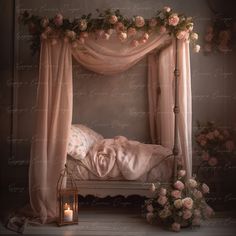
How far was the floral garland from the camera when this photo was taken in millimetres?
2744

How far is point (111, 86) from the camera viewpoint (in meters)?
3.77

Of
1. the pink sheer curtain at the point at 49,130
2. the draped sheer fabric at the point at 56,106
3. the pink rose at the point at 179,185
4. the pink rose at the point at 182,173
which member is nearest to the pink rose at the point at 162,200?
the pink rose at the point at 179,185

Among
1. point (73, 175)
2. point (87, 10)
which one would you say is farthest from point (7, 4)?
point (73, 175)

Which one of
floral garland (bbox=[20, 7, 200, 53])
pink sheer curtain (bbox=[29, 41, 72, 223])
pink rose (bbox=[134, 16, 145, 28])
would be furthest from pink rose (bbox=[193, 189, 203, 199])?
pink rose (bbox=[134, 16, 145, 28])

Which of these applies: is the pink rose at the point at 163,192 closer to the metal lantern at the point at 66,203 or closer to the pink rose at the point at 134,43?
the metal lantern at the point at 66,203

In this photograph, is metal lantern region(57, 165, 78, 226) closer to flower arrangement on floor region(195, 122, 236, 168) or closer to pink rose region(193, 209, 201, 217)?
pink rose region(193, 209, 201, 217)

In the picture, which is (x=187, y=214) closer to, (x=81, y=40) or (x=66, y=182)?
(x=66, y=182)

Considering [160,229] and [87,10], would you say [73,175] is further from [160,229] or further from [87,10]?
[87,10]

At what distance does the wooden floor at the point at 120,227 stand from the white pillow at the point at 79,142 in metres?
0.49

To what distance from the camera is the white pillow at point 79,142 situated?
2920mm

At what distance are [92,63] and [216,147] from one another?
131cm

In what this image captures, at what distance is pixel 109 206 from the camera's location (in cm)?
328

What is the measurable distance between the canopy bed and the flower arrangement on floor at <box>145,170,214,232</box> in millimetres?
134

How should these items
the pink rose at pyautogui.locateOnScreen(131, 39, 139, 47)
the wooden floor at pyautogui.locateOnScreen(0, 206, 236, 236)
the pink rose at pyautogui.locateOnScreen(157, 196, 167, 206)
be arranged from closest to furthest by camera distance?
the wooden floor at pyautogui.locateOnScreen(0, 206, 236, 236) → the pink rose at pyautogui.locateOnScreen(157, 196, 167, 206) → the pink rose at pyautogui.locateOnScreen(131, 39, 139, 47)
